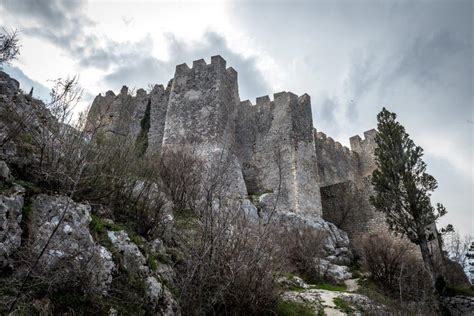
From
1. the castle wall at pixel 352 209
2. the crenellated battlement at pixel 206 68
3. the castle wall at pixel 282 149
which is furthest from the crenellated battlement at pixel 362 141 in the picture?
the crenellated battlement at pixel 206 68

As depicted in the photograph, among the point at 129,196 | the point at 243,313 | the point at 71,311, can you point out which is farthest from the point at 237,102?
the point at 71,311

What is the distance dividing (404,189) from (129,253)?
11763mm

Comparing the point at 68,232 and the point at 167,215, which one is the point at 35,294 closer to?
the point at 68,232

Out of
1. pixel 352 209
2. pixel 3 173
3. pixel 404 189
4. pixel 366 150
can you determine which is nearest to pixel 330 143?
pixel 366 150

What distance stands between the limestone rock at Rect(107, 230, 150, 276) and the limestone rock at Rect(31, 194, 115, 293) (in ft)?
1.02

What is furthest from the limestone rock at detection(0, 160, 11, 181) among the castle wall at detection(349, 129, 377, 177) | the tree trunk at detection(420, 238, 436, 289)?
the castle wall at detection(349, 129, 377, 177)

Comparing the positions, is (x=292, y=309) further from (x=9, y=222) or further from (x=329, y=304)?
(x=9, y=222)

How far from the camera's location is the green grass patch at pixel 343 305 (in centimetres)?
699

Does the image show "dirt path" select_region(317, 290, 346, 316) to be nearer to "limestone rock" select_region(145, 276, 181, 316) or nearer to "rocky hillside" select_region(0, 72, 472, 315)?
"rocky hillside" select_region(0, 72, 472, 315)

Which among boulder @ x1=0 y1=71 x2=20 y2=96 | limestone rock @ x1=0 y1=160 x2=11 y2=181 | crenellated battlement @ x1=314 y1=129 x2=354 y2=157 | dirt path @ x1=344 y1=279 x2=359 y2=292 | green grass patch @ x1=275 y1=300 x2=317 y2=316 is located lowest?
green grass patch @ x1=275 y1=300 x2=317 y2=316

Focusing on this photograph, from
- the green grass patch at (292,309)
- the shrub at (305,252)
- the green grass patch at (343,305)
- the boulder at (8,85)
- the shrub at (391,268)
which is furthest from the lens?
the shrub at (305,252)

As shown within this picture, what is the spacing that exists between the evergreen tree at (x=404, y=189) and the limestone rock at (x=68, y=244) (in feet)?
37.0

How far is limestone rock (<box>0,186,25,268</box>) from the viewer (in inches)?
136

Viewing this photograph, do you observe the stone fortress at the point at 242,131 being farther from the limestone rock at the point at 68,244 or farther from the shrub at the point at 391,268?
the limestone rock at the point at 68,244
